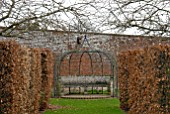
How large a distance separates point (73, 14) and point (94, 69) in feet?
34.5

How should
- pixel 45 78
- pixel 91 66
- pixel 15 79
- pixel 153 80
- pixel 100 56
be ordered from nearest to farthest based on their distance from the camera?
pixel 15 79 → pixel 153 80 → pixel 45 78 → pixel 100 56 → pixel 91 66

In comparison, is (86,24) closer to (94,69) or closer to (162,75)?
(162,75)

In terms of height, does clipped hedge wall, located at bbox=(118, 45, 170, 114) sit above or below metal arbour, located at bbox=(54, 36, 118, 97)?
above

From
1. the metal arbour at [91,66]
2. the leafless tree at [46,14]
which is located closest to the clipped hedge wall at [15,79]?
the leafless tree at [46,14]

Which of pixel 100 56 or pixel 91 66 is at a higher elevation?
pixel 100 56

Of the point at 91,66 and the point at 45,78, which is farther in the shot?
the point at 91,66

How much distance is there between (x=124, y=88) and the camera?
1193 centimetres

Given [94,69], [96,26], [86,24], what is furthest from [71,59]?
[86,24]

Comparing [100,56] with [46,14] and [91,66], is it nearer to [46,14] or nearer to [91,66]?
[91,66]

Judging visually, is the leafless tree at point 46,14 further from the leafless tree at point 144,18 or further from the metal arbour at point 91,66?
the metal arbour at point 91,66

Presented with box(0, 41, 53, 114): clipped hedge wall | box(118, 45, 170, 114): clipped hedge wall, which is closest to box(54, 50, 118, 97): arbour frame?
box(0, 41, 53, 114): clipped hedge wall

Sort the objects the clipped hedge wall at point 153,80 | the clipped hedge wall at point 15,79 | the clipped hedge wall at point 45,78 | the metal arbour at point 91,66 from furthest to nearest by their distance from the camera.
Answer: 1. the metal arbour at point 91,66
2. the clipped hedge wall at point 45,78
3. the clipped hedge wall at point 153,80
4. the clipped hedge wall at point 15,79

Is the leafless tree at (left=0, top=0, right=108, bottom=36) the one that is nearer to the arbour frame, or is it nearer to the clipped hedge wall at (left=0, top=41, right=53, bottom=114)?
the clipped hedge wall at (left=0, top=41, right=53, bottom=114)

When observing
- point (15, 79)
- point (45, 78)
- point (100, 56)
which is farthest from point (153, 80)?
point (100, 56)
